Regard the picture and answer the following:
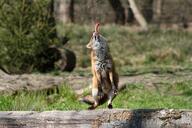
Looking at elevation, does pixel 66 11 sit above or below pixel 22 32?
below

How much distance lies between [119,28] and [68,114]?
1803 cm

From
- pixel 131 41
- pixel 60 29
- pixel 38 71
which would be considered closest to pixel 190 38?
pixel 131 41

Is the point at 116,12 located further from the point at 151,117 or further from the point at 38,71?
the point at 151,117

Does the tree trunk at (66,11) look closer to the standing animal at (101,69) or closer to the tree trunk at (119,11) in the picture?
the tree trunk at (119,11)

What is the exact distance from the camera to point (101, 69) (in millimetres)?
6059

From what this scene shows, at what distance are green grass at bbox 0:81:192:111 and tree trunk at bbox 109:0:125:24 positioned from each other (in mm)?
13807

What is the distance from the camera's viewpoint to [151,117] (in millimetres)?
5594

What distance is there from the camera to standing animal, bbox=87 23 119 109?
5902mm

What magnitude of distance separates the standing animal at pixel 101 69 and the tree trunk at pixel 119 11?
1937cm

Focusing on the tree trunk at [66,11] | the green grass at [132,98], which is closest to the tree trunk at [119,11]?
the tree trunk at [66,11]

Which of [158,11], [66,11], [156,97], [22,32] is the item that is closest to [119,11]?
[66,11]

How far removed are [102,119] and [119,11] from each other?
817 inches

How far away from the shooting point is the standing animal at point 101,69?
590cm

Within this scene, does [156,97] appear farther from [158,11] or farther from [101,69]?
[158,11]
